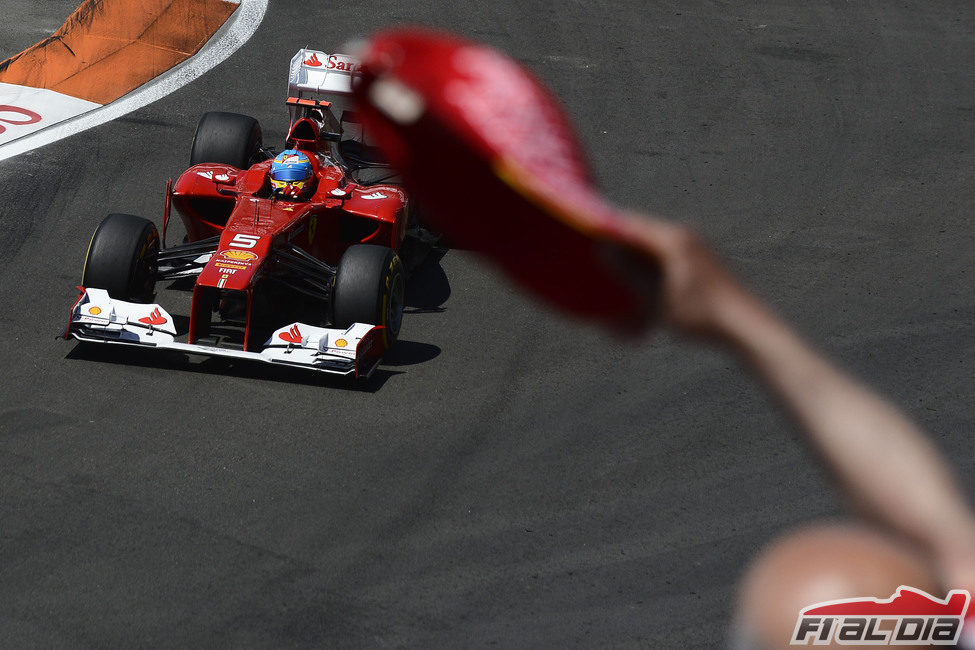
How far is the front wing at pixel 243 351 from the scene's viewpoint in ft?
25.8

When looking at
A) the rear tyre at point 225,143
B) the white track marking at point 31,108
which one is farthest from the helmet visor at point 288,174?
the white track marking at point 31,108

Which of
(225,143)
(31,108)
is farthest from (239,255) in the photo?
(31,108)

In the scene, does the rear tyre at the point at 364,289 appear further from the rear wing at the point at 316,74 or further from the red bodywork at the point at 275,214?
the rear wing at the point at 316,74

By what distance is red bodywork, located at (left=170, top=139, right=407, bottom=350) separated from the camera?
328 inches

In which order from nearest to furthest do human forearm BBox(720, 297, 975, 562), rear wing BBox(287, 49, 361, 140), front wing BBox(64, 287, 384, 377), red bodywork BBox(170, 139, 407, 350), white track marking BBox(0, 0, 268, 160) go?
human forearm BBox(720, 297, 975, 562)
front wing BBox(64, 287, 384, 377)
red bodywork BBox(170, 139, 407, 350)
rear wing BBox(287, 49, 361, 140)
white track marking BBox(0, 0, 268, 160)

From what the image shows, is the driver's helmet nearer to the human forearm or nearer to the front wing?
the front wing

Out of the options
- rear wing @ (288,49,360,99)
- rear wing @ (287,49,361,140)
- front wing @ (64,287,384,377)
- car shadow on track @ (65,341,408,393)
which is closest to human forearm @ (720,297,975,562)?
front wing @ (64,287,384,377)

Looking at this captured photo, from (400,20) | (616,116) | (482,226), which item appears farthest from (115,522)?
(400,20)

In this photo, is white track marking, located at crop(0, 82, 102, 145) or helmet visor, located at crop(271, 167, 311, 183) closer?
helmet visor, located at crop(271, 167, 311, 183)

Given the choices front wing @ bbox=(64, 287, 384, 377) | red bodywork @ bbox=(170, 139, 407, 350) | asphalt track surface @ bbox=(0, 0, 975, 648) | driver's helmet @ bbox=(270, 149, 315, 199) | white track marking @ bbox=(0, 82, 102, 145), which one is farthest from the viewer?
white track marking @ bbox=(0, 82, 102, 145)

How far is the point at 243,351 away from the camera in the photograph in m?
7.90

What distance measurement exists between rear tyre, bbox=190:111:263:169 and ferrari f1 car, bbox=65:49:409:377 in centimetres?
34

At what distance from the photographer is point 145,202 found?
1080cm

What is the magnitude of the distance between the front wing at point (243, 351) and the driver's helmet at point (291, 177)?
1.38 meters
